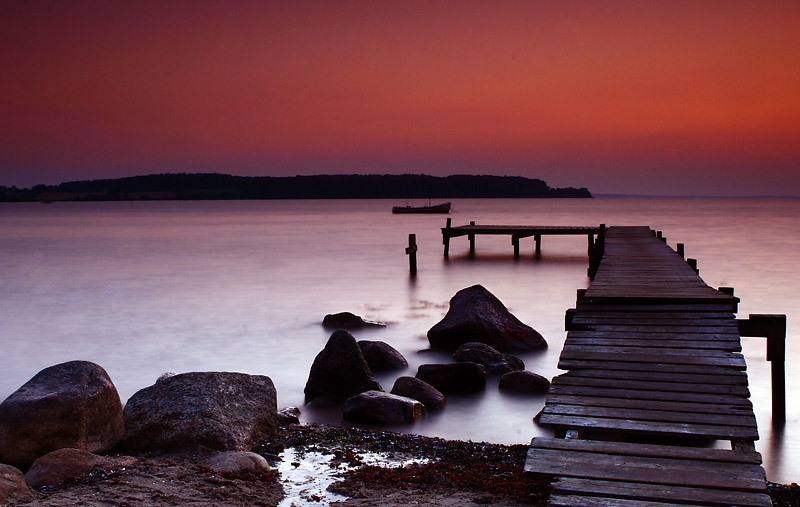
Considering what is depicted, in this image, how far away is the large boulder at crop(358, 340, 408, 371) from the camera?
31.9ft

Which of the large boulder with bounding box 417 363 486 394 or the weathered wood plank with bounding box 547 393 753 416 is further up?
the weathered wood plank with bounding box 547 393 753 416

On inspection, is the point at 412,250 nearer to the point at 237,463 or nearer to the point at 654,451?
the point at 237,463

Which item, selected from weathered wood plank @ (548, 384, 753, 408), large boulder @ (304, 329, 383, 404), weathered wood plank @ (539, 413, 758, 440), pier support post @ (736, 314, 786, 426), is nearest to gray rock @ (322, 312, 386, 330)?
large boulder @ (304, 329, 383, 404)

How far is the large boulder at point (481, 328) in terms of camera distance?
35.1 ft

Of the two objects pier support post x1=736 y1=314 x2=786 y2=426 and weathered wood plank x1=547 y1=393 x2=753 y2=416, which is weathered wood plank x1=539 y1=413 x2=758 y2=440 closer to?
weathered wood plank x1=547 y1=393 x2=753 y2=416

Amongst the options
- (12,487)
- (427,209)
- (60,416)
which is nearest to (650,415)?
(12,487)

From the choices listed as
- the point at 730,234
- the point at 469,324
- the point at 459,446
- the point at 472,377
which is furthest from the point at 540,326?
the point at 730,234

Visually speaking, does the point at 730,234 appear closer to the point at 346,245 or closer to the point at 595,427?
the point at 346,245

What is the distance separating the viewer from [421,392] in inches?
308

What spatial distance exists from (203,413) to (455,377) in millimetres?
3352

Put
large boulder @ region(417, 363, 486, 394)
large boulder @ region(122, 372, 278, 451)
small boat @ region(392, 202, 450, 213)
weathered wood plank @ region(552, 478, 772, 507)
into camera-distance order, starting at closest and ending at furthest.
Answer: weathered wood plank @ region(552, 478, 772, 507)
large boulder @ region(122, 372, 278, 451)
large boulder @ region(417, 363, 486, 394)
small boat @ region(392, 202, 450, 213)

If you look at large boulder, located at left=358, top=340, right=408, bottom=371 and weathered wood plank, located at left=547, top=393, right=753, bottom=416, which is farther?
large boulder, located at left=358, top=340, right=408, bottom=371

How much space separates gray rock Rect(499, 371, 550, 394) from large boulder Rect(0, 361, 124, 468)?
14.5 feet

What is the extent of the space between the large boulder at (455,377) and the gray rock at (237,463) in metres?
3.24
